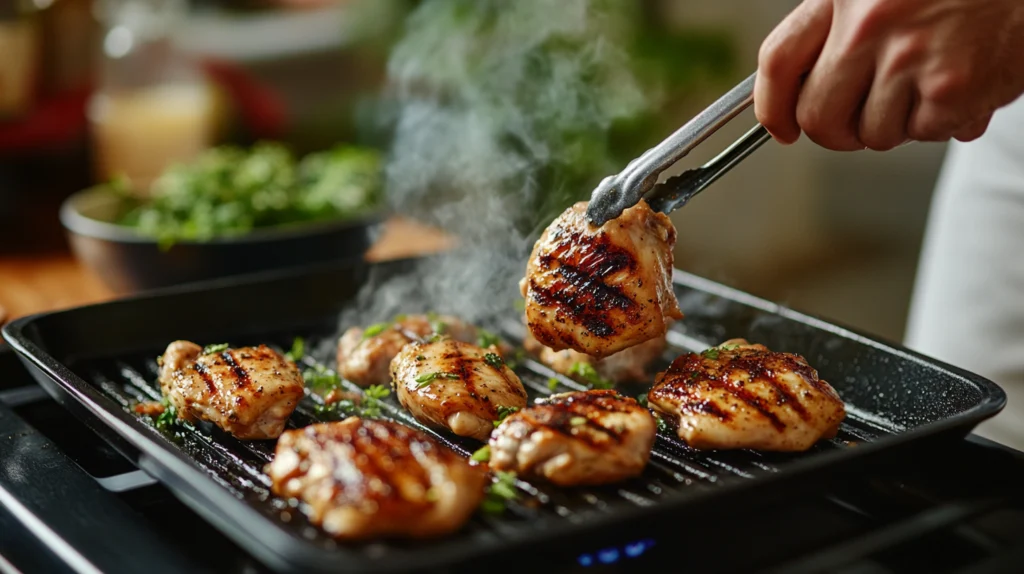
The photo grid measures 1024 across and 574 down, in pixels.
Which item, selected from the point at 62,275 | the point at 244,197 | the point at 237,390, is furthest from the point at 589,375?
the point at 62,275

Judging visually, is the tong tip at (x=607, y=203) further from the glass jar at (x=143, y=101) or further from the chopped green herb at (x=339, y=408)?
the glass jar at (x=143, y=101)

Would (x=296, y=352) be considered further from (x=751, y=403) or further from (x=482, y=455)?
(x=751, y=403)

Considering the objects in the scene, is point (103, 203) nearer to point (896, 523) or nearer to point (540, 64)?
point (540, 64)

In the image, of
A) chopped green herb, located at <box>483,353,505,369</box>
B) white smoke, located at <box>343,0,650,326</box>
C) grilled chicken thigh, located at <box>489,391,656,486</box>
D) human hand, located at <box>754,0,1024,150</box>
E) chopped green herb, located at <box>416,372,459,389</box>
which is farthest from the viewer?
white smoke, located at <box>343,0,650,326</box>

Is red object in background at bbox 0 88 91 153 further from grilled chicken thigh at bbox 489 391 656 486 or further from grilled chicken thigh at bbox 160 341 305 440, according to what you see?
grilled chicken thigh at bbox 489 391 656 486

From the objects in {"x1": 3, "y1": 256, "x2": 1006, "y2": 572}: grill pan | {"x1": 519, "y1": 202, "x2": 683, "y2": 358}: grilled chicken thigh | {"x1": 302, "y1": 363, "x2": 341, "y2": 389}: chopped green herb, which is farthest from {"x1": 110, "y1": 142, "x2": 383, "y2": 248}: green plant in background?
{"x1": 519, "y1": 202, "x2": 683, "y2": 358}: grilled chicken thigh

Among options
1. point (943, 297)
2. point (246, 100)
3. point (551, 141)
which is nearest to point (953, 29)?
point (943, 297)
